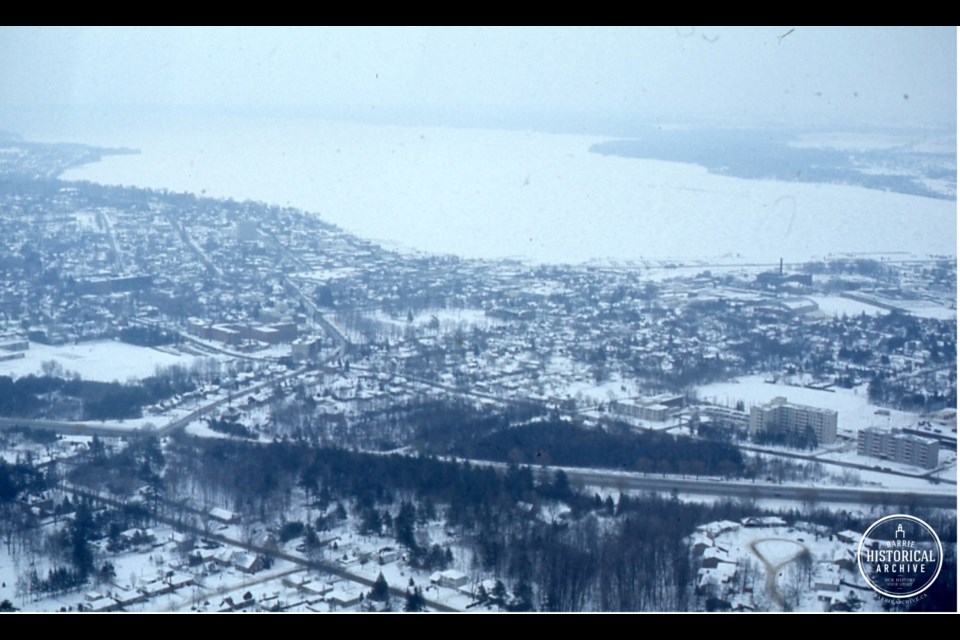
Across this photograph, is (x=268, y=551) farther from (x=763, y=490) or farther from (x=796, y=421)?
(x=796, y=421)

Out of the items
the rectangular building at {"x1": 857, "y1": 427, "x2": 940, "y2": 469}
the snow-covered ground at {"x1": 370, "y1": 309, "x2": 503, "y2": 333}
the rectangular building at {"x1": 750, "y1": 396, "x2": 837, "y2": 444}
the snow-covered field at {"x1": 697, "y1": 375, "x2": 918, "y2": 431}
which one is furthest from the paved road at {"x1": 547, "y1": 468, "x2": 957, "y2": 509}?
the snow-covered ground at {"x1": 370, "y1": 309, "x2": 503, "y2": 333}

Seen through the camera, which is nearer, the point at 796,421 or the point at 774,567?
the point at 774,567

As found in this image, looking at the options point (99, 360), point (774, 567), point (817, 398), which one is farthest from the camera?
point (99, 360)

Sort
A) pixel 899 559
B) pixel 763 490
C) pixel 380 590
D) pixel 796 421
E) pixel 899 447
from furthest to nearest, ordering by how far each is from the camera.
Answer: pixel 796 421 < pixel 899 447 < pixel 763 490 < pixel 380 590 < pixel 899 559

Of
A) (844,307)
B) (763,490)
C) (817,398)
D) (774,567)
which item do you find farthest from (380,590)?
(844,307)
